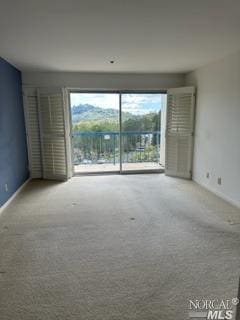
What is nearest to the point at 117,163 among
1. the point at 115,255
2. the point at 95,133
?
the point at 95,133

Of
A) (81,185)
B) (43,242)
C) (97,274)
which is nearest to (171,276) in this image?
(97,274)

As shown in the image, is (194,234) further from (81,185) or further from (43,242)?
(81,185)

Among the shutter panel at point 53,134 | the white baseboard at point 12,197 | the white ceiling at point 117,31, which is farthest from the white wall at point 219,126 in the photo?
the white baseboard at point 12,197

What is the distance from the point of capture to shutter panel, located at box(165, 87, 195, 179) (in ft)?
15.8

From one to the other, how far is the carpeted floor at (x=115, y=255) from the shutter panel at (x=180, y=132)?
47.1 inches

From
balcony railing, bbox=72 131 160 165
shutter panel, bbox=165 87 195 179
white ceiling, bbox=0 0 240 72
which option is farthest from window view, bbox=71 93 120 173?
white ceiling, bbox=0 0 240 72

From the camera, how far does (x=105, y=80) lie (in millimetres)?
4930

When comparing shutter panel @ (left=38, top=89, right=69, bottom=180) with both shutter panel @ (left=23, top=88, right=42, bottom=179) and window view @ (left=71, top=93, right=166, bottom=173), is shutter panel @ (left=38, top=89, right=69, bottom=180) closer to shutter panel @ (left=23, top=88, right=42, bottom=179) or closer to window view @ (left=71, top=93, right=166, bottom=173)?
shutter panel @ (left=23, top=88, right=42, bottom=179)

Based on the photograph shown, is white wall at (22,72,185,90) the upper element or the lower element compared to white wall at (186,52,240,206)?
upper

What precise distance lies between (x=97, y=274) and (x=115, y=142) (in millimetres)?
4460

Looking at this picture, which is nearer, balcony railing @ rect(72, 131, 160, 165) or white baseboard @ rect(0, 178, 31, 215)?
white baseboard @ rect(0, 178, 31, 215)

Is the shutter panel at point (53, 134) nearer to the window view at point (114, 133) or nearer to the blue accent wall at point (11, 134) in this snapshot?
the blue accent wall at point (11, 134)

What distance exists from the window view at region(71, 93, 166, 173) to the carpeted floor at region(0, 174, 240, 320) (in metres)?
2.23

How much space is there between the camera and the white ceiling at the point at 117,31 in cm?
188
